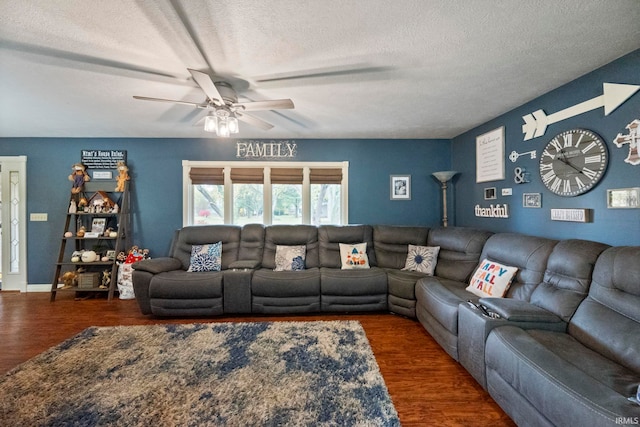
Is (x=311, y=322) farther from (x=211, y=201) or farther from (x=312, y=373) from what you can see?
(x=211, y=201)

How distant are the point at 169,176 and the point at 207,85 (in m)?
2.80

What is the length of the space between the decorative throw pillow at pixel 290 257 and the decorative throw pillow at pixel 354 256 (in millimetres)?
557

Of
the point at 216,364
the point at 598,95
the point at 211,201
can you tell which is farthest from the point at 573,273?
the point at 211,201

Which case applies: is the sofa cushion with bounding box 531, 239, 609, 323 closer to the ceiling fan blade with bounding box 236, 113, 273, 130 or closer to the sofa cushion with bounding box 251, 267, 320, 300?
the sofa cushion with bounding box 251, 267, 320, 300

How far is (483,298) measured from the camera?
6.47ft

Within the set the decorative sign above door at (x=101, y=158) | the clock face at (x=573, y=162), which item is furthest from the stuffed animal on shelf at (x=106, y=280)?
the clock face at (x=573, y=162)

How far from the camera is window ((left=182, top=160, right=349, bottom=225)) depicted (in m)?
4.01

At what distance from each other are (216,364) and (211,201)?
271 centimetres

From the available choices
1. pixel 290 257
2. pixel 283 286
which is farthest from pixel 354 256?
pixel 283 286

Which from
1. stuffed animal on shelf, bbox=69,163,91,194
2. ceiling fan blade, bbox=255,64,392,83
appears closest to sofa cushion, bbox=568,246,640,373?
ceiling fan blade, bbox=255,64,392,83

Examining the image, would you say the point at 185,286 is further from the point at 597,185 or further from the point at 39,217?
the point at 597,185

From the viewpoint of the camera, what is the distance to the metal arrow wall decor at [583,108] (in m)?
1.84

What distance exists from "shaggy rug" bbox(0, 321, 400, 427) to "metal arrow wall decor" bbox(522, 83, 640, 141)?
108 inches

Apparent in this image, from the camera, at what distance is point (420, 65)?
1936mm
